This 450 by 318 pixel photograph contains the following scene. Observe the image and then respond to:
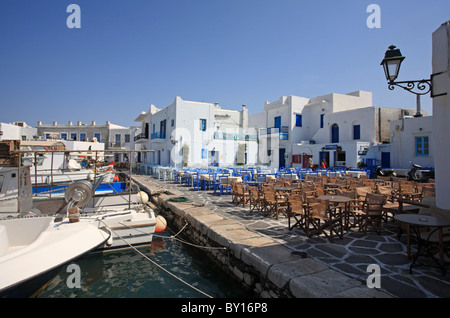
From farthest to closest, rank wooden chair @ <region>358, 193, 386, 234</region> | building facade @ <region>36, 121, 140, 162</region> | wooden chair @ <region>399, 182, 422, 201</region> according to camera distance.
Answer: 1. building facade @ <region>36, 121, 140, 162</region>
2. wooden chair @ <region>399, 182, 422, 201</region>
3. wooden chair @ <region>358, 193, 386, 234</region>

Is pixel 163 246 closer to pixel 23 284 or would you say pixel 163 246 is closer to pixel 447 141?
pixel 23 284

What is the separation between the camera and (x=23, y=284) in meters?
3.92

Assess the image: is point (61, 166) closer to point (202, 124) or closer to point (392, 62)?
point (202, 124)

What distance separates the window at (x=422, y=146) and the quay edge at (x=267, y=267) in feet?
54.6

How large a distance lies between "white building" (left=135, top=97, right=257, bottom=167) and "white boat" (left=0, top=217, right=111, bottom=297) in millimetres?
17186

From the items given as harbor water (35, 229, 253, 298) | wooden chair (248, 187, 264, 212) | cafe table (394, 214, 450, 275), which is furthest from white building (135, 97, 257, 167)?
cafe table (394, 214, 450, 275)

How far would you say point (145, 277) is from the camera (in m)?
5.69

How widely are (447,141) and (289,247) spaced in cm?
340

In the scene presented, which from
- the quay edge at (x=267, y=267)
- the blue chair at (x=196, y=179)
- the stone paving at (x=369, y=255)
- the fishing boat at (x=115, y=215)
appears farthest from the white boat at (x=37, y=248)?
the blue chair at (x=196, y=179)

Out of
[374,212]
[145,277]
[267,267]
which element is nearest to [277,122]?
[374,212]

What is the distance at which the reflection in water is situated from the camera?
197 inches

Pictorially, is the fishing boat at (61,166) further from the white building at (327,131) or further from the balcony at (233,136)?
the white building at (327,131)

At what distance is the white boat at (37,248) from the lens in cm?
385

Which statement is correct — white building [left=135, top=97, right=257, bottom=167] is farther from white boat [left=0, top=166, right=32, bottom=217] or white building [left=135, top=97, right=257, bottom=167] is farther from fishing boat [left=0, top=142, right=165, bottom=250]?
white boat [left=0, top=166, right=32, bottom=217]
